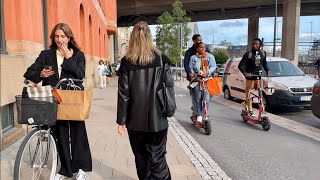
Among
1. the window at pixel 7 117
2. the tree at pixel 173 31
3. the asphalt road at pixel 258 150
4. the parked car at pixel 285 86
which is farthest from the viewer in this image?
the tree at pixel 173 31

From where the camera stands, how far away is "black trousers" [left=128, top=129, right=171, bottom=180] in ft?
11.9

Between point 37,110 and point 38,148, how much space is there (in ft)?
1.61

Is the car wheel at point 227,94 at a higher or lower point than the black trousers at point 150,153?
lower

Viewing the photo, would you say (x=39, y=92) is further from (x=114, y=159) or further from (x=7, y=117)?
(x=7, y=117)

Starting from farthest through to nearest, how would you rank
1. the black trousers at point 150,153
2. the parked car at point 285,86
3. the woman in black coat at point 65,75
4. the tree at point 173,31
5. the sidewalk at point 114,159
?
the tree at point 173,31, the parked car at point 285,86, the sidewalk at point 114,159, the woman in black coat at point 65,75, the black trousers at point 150,153

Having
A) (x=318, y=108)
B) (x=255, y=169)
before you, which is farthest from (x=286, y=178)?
(x=318, y=108)

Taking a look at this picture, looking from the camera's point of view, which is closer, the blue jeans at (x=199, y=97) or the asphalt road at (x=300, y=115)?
the blue jeans at (x=199, y=97)

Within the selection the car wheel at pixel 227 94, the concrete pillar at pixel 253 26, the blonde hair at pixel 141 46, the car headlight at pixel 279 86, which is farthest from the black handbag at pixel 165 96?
the concrete pillar at pixel 253 26

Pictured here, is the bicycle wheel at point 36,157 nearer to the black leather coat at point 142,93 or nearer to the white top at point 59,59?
the white top at point 59,59

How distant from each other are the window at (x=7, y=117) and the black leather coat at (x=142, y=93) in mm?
2845

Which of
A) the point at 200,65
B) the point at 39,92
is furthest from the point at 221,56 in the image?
the point at 39,92

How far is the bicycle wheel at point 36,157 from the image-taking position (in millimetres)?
3238

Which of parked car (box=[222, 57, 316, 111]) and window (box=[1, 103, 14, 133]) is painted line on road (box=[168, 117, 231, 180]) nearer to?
window (box=[1, 103, 14, 133])

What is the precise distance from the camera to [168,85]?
350 cm
